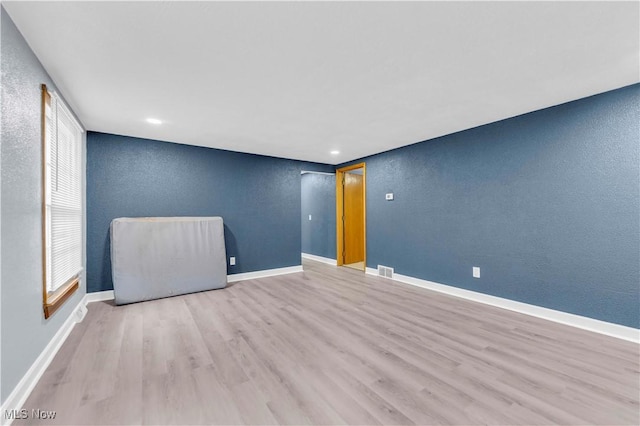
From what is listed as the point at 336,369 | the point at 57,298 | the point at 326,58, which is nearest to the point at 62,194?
the point at 57,298

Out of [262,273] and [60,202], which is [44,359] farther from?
[262,273]

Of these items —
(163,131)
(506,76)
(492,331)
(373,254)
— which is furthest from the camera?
(373,254)

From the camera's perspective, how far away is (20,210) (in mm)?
1710

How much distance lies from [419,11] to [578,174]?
8.26 feet

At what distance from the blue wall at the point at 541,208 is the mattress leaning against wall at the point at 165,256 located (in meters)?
3.17

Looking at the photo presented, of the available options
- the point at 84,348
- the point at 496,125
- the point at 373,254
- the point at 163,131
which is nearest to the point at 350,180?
the point at 373,254

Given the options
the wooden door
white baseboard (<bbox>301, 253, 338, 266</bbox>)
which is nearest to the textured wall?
white baseboard (<bbox>301, 253, 338, 266</bbox>)

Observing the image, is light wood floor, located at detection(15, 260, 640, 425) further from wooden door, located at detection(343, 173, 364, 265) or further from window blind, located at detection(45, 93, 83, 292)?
wooden door, located at detection(343, 173, 364, 265)

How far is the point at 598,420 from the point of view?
4.90 ft

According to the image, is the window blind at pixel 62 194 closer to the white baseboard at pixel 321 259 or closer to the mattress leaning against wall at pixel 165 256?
the mattress leaning against wall at pixel 165 256

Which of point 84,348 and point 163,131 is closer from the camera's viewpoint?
point 84,348

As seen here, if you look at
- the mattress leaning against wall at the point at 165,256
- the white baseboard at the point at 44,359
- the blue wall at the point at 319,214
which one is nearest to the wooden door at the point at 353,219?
the blue wall at the point at 319,214

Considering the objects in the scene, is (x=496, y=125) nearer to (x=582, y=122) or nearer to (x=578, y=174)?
(x=582, y=122)

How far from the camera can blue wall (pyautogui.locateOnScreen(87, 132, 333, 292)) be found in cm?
374
